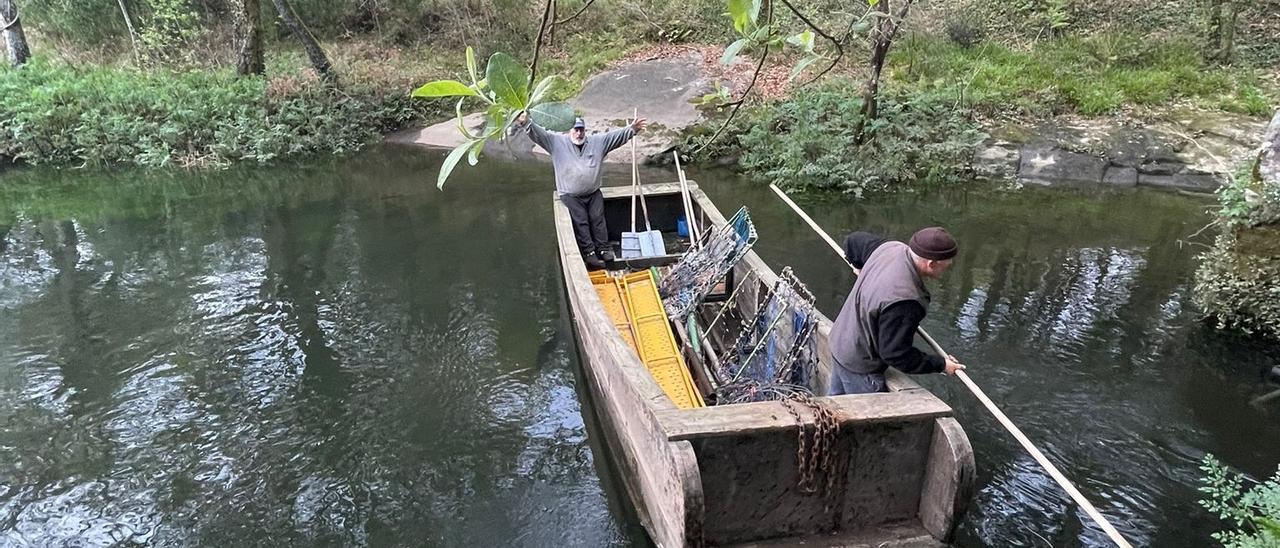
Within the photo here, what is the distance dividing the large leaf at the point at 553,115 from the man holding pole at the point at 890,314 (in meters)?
2.48

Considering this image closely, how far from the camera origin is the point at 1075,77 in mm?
13000

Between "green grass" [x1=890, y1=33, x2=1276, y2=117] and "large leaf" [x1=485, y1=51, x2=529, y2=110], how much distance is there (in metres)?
12.0

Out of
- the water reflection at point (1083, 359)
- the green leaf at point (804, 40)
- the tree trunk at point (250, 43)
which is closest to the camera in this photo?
the green leaf at point (804, 40)

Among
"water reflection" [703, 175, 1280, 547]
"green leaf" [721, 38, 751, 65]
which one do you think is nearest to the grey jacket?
"water reflection" [703, 175, 1280, 547]

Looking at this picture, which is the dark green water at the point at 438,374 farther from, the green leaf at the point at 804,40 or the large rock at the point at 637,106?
the large rock at the point at 637,106

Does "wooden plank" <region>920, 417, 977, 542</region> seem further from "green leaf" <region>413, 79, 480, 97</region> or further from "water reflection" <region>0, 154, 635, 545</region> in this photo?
"green leaf" <region>413, 79, 480, 97</region>

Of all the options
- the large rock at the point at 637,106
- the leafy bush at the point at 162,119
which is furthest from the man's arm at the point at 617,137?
the leafy bush at the point at 162,119

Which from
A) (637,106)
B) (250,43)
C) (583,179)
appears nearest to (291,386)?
(583,179)

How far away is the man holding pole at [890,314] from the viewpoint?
352cm

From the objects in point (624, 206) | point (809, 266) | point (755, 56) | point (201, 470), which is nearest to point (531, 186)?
point (624, 206)

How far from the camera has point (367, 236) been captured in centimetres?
956

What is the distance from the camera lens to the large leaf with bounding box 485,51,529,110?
1359 mm

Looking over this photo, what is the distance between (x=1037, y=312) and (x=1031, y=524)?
3.14 metres

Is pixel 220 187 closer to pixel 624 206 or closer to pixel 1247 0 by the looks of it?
pixel 624 206
